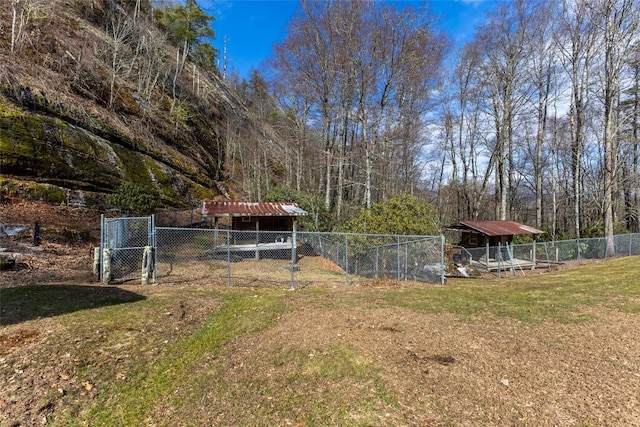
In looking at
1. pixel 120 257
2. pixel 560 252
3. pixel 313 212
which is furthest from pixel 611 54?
pixel 120 257

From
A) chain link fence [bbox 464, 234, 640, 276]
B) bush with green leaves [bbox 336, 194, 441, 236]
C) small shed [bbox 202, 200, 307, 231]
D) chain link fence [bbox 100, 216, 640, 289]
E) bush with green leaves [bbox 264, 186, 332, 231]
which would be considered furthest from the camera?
bush with green leaves [bbox 264, 186, 332, 231]

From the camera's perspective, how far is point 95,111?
19.7 metres

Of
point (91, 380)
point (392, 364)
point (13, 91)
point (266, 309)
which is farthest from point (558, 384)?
point (13, 91)

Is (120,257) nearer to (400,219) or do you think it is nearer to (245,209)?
(245,209)

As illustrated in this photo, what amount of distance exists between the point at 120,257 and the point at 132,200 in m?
5.44

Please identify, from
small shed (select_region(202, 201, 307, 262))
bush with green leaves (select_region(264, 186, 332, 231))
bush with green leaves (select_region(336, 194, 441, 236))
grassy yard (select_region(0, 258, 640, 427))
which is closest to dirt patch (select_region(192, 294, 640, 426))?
grassy yard (select_region(0, 258, 640, 427))

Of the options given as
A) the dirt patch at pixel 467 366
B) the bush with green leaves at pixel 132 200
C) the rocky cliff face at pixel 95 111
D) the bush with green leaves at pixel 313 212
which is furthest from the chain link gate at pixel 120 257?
the bush with green leaves at pixel 313 212

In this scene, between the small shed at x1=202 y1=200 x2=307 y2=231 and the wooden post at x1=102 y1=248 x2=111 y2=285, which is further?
the small shed at x1=202 y1=200 x2=307 y2=231

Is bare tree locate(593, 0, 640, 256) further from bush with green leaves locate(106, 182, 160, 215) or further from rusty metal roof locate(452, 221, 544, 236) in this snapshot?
bush with green leaves locate(106, 182, 160, 215)

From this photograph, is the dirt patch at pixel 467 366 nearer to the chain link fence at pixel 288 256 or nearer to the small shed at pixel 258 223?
the chain link fence at pixel 288 256

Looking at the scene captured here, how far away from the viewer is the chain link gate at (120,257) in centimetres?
899

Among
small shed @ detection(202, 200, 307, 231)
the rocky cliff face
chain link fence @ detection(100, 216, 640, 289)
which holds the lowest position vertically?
chain link fence @ detection(100, 216, 640, 289)

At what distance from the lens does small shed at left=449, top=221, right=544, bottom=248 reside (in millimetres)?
17609

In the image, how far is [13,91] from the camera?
1540 centimetres
